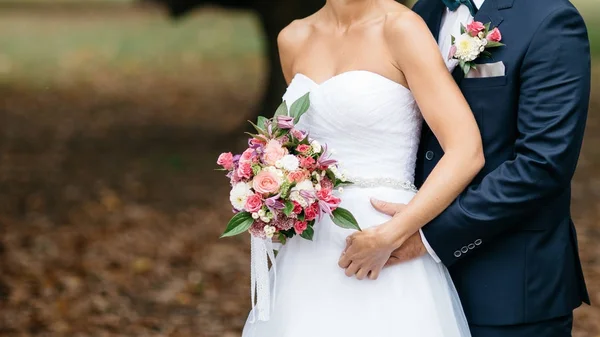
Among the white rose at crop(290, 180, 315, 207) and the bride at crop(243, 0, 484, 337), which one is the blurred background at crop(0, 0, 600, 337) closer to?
the bride at crop(243, 0, 484, 337)

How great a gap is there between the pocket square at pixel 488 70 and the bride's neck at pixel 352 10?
0.41 meters

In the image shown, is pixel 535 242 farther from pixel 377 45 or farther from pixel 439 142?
pixel 377 45

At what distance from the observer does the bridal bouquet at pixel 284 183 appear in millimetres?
2832

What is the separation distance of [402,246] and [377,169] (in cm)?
28

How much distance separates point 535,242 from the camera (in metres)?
2.98

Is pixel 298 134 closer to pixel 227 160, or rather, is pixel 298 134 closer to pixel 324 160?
pixel 324 160

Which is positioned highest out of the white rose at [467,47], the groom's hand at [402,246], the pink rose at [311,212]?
the white rose at [467,47]

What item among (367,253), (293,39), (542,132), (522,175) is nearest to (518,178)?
(522,175)

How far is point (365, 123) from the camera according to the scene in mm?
2992

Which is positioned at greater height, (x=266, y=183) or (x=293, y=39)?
(x=293, y=39)

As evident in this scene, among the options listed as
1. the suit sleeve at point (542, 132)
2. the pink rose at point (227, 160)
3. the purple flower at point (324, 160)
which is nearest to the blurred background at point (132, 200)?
the pink rose at point (227, 160)

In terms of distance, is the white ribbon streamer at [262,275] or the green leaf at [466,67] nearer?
the green leaf at [466,67]

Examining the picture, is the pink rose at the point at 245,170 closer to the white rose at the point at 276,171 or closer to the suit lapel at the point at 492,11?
the white rose at the point at 276,171

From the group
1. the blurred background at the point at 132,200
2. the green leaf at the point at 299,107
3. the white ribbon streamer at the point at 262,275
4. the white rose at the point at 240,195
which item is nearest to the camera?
the white rose at the point at 240,195
